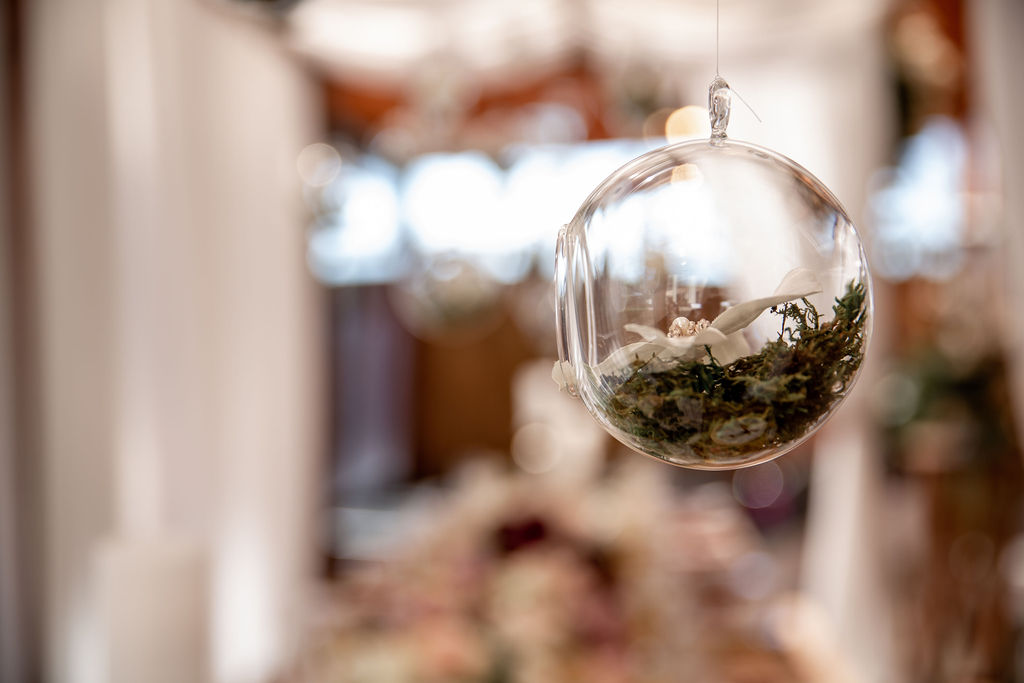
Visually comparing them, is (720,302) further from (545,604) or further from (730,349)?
(545,604)

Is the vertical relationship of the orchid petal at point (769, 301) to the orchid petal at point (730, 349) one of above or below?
above

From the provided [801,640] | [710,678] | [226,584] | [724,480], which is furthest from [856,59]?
[724,480]

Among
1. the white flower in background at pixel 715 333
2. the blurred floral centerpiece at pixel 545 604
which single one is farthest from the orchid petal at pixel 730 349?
the blurred floral centerpiece at pixel 545 604

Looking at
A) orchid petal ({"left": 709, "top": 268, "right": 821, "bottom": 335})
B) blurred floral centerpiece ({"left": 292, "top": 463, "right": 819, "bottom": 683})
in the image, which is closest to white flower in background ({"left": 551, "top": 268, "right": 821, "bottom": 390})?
orchid petal ({"left": 709, "top": 268, "right": 821, "bottom": 335})

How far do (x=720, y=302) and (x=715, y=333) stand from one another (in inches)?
1.0

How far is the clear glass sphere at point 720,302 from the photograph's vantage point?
0.59 m

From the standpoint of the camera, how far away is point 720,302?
0.59 metres

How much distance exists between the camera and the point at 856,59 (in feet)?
12.6

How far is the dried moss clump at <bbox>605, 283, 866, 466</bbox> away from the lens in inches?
23.3

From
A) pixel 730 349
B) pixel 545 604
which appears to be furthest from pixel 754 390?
pixel 545 604

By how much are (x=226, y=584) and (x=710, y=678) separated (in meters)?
2.43

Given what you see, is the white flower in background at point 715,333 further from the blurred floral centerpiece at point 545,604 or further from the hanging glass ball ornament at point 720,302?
the blurred floral centerpiece at point 545,604

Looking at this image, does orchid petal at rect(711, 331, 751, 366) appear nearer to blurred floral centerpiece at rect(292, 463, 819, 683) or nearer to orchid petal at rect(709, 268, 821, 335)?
orchid petal at rect(709, 268, 821, 335)

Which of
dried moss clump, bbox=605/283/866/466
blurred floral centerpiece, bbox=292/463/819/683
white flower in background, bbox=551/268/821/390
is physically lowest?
blurred floral centerpiece, bbox=292/463/819/683
